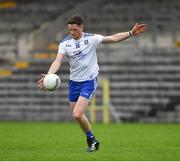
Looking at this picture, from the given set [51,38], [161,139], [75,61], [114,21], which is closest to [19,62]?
[51,38]

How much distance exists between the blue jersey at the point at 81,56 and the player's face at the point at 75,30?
0.36ft

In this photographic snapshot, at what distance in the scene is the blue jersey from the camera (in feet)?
40.5

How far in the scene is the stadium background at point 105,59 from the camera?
27.0m

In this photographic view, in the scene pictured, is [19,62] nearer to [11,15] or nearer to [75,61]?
[11,15]

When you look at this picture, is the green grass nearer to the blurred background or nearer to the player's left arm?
the player's left arm

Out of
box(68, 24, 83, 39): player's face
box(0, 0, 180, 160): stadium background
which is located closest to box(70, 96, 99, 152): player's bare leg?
box(68, 24, 83, 39): player's face

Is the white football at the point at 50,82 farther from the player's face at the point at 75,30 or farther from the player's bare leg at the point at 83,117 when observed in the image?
the player's face at the point at 75,30

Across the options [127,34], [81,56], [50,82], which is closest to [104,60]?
[81,56]

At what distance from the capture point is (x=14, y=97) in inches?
1115

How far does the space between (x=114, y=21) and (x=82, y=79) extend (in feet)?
57.6

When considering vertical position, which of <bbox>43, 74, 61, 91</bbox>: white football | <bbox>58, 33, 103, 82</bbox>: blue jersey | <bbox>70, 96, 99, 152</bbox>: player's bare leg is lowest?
<bbox>70, 96, 99, 152</bbox>: player's bare leg

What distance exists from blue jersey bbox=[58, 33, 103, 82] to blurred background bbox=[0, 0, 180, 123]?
12.5 meters

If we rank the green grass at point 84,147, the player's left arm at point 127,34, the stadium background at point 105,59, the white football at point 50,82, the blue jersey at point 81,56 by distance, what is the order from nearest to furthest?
the green grass at point 84,147, the white football at point 50,82, the player's left arm at point 127,34, the blue jersey at point 81,56, the stadium background at point 105,59

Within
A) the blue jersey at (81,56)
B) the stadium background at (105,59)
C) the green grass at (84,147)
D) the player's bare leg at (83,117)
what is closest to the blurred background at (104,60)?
the stadium background at (105,59)
